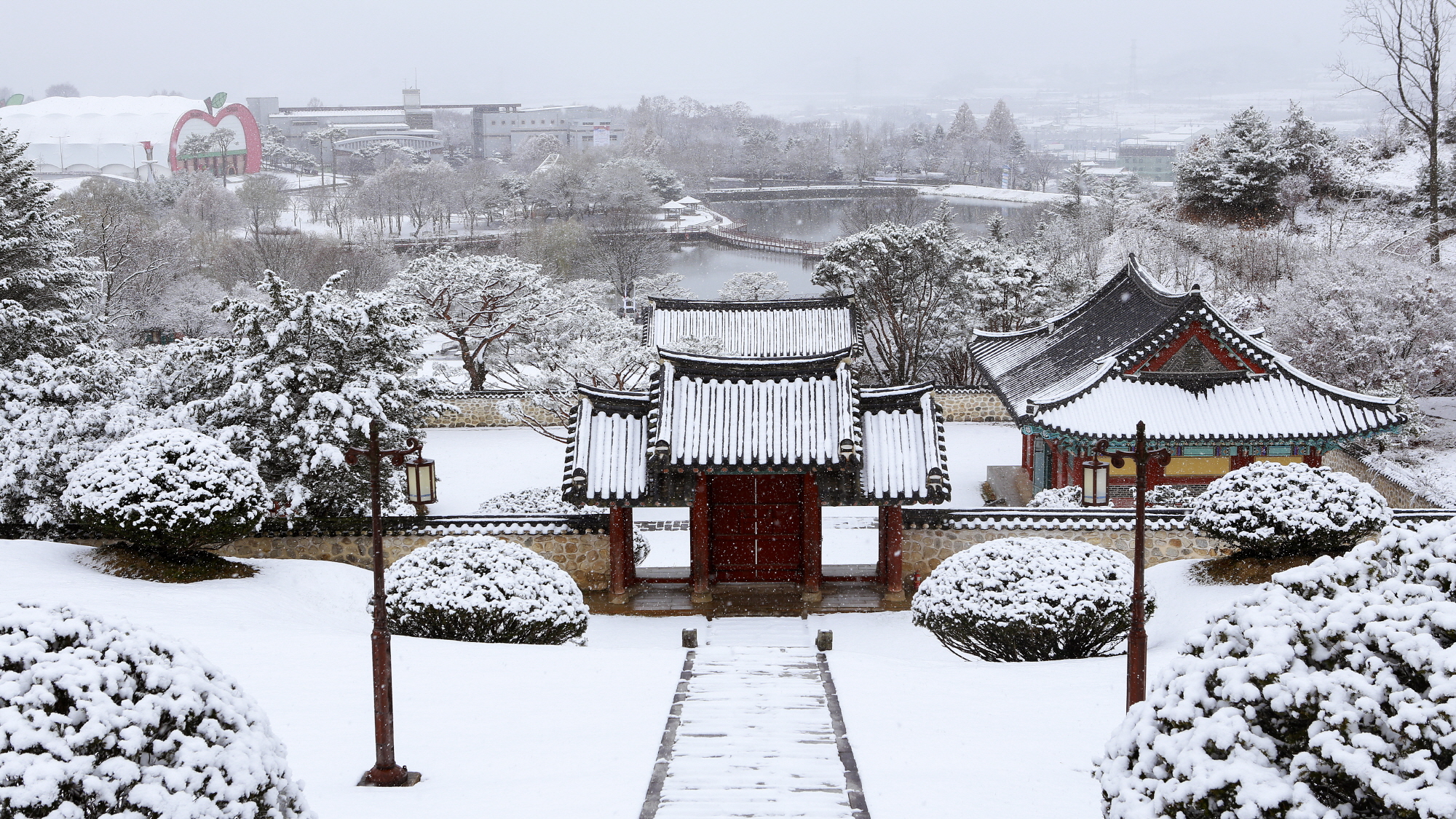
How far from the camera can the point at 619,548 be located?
13.9 metres

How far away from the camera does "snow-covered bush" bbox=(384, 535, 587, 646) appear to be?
1035 cm

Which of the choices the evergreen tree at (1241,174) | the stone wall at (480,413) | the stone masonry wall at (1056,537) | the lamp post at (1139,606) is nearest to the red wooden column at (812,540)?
the stone masonry wall at (1056,537)

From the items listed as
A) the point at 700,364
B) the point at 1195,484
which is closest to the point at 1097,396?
the point at 1195,484

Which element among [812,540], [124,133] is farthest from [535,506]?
[124,133]

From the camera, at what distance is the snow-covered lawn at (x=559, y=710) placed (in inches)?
270

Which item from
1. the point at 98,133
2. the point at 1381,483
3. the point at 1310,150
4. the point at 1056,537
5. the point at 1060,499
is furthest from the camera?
the point at 98,133

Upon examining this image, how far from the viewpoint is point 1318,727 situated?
408 centimetres

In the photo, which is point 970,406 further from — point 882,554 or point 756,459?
point 756,459

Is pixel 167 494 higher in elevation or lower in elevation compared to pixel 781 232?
lower

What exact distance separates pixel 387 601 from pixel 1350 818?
866cm

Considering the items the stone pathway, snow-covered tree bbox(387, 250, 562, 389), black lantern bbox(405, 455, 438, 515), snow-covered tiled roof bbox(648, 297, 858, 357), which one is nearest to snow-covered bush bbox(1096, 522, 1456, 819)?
the stone pathway

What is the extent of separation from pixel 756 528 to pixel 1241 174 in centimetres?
3059

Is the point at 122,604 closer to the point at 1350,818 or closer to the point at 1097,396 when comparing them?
the point at 1350,818

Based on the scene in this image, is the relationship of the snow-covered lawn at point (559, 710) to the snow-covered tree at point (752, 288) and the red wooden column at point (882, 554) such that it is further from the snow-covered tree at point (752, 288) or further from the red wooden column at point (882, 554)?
the snow-covered tree at point (752, 288)
